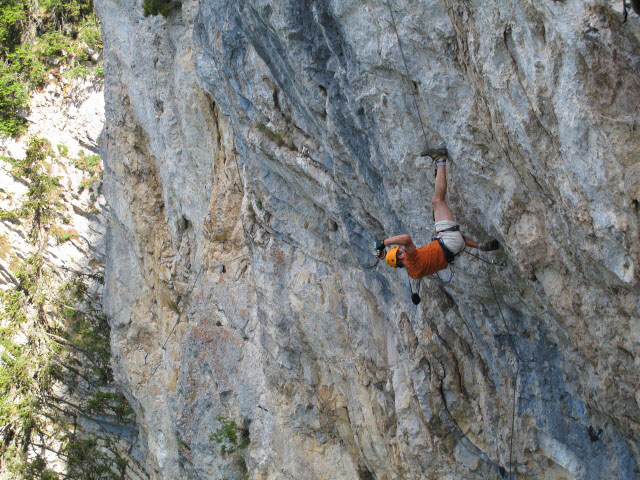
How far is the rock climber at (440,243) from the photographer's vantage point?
5.54 metres

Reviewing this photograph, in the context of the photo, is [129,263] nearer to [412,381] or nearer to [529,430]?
[412,381]

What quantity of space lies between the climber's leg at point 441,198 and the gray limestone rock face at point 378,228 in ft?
0.41

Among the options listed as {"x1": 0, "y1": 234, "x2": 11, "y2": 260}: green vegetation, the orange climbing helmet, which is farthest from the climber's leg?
{"x1": 0, "y1": 234, "x2": 11, "y2": 260}: green vegetation

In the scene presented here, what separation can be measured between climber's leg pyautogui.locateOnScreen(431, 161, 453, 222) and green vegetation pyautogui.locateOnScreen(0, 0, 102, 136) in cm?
1646

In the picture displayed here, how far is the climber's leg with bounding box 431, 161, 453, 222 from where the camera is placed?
18.0ft

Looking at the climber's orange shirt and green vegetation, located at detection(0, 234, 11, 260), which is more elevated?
green vegetation, located at detection(0, 234, 11, 260)

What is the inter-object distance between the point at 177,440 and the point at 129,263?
4623 millimetres

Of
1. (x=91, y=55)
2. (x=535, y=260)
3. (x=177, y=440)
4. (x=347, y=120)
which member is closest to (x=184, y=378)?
(x=177, y=440)

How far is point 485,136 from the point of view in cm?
504

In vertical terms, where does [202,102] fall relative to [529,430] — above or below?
above

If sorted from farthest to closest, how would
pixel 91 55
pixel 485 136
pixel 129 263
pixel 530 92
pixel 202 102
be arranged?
pixel 91 55, pixel 129 263, pixel 202 102, pixel 485 136, pixel 530 92

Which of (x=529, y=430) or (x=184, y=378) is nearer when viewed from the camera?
(x=529, y=430)

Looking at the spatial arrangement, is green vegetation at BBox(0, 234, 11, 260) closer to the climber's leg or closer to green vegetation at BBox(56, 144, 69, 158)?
green vegetation at BBox(56, 144, 69, 158)

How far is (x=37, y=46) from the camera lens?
19.9 metres
